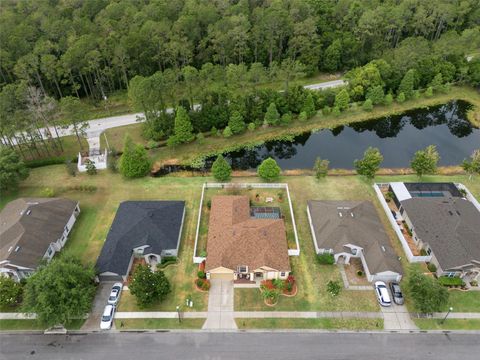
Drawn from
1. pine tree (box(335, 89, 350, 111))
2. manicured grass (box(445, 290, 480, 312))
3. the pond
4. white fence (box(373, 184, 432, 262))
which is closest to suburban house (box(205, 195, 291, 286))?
white fence (box(373, 184, 432, 262))

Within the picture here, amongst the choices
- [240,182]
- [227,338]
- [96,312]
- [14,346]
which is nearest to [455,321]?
[227,338]

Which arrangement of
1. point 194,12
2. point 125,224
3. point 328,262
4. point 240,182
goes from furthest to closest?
point 194,12 < point 240,182 < point 125,224 < point 328,262

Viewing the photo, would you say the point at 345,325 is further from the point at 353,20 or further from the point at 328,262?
the point at 353,20

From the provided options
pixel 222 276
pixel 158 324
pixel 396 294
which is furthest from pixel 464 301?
pixel 158 324

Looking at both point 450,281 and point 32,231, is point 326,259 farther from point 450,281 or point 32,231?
point 32,231

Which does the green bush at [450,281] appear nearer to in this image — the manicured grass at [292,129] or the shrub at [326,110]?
the manicured grass at [292,129]

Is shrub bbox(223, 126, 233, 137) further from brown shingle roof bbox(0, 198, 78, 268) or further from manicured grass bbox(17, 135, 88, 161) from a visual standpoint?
brown shingle roof bbox(0, 198, 78, 268)
